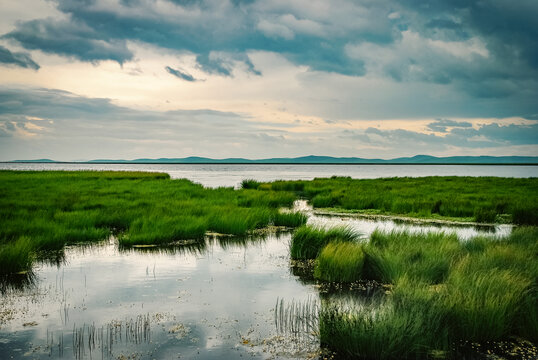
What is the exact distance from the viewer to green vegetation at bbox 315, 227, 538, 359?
615cm

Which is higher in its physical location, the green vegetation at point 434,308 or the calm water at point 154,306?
the green vegetation at point 434,308

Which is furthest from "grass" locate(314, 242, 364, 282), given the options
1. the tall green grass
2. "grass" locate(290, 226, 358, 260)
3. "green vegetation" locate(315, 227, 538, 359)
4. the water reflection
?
the tall green grass

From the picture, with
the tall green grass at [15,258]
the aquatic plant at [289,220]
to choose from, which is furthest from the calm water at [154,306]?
the aquatic plant at [289,220]

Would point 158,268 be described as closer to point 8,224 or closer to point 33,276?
point 33,276

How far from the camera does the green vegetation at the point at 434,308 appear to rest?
6.15 metres

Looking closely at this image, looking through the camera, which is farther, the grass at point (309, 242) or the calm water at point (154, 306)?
the grass at point (309, 242)

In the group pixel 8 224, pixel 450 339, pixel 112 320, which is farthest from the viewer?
pixel 8 224

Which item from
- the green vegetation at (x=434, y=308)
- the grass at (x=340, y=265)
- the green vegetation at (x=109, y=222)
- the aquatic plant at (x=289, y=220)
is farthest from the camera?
the aquatic plant at (x=289, y=220)

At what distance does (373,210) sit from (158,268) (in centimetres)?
1728

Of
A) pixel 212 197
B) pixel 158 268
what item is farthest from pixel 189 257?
pixel 212 197

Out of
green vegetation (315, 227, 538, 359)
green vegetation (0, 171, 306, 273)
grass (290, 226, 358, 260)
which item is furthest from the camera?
green vegetation (0, 171, 306, 273)

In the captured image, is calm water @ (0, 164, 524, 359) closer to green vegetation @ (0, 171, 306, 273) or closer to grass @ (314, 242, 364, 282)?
grass @ (314, 242, 364, 282)

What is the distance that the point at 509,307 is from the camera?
277 inches

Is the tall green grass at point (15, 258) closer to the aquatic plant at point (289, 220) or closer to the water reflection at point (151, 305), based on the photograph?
the water reflection at point (151, 305)
